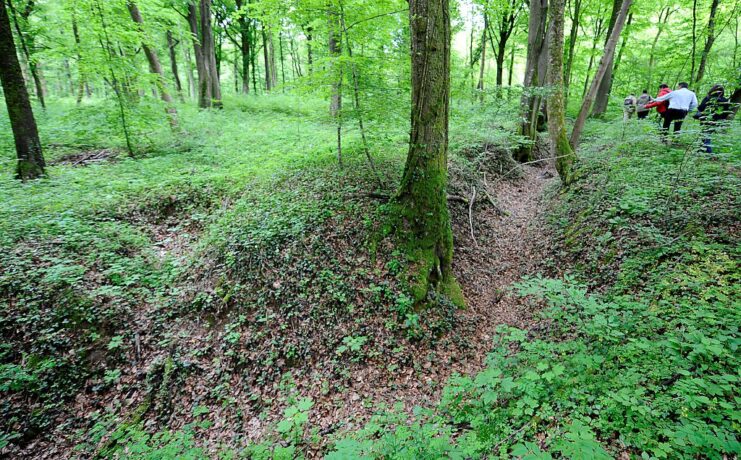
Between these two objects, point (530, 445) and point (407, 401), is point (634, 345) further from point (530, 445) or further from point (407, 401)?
point (407, 401)

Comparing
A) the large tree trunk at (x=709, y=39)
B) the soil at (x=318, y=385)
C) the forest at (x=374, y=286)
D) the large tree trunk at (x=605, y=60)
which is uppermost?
the large tree trunk at (x=709, y=39)

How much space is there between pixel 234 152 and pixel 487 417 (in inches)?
397

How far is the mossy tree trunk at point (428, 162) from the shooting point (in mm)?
4891

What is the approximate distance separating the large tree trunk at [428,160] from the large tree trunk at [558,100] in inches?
175

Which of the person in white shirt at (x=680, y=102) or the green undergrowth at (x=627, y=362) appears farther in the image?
the person in white shirt at (x=680, y=102)

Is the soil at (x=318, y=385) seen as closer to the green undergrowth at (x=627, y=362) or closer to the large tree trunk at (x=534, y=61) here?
the green undergrowth at (x=627, y=362)

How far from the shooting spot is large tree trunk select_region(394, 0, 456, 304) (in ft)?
16.0

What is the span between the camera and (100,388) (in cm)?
443

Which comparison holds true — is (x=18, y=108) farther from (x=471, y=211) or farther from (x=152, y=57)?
(x=471, y=211)

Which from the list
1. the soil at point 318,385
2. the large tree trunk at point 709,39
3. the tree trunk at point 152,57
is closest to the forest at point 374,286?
the soil at point 318,385

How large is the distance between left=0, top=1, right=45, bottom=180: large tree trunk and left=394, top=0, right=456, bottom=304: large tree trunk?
8.20 m

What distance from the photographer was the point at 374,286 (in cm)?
521

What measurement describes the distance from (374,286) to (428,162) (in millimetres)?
2262

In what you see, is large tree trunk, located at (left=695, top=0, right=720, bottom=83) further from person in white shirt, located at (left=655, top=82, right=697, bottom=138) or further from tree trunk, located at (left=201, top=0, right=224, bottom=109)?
tree trunk, located at (left=201, top=0, right=224, bottom=109)
